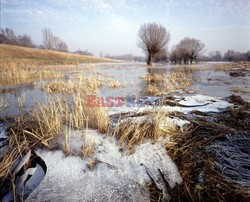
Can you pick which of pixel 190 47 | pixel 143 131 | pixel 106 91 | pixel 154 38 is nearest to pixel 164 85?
pixel 106 91

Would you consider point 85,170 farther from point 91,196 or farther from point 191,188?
point 191,188

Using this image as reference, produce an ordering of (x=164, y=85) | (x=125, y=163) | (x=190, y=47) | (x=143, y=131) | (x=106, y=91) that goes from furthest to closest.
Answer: (x=190, y=47) → (x=164, y=85) → (x=106, y=91) → (x=143, y=131) → (x=125, y=163)

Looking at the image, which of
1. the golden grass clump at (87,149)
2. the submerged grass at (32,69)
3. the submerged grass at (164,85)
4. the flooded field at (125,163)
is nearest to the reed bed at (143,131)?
the flooded field at (125,163)

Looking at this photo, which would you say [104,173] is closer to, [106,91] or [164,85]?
[106,91]

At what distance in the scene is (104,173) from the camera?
1229mm

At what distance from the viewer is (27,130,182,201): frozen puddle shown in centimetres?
107

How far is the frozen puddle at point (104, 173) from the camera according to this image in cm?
107

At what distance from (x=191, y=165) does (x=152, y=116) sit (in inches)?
29.8

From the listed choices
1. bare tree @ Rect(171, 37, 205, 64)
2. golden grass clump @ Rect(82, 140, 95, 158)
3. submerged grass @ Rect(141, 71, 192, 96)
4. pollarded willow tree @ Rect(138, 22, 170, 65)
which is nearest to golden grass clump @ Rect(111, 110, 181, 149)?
golden grass clump @ Rect(82, 140, 95, 158)

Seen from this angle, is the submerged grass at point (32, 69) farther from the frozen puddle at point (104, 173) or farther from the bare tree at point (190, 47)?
the bare tree at point (190, 47)

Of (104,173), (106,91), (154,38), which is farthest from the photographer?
(154,38)

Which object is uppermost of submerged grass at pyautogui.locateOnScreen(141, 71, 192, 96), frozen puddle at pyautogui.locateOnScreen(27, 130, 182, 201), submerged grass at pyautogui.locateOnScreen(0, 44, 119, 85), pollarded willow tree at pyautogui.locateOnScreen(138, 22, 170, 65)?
pollarded willow tree at pyautogui.locateOnScreen(138, 22, 170, 65)

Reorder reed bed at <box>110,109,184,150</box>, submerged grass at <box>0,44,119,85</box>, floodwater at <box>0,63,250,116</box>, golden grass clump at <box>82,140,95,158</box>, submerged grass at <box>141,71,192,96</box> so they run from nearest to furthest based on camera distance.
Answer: golden grass clump at <box>82,140,95,158</box>
reed bed at <box>110,109,184,150</box>
submerged grass at <box>0,44,119,85</box>
floodwater at <box>0,63,250,116</box>
submerged grass at <box>141,71,192,96</box>

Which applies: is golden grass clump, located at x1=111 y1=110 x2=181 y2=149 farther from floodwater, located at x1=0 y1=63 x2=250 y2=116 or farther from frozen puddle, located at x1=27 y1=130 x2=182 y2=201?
floodwater, located at x1=0 y1=63 x2=250 y2=116
